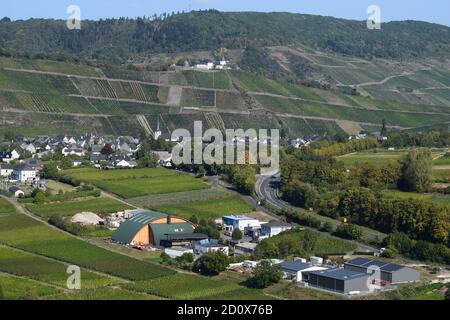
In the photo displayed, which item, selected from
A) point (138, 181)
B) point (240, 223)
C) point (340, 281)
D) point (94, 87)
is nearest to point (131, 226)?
point (240, 223)

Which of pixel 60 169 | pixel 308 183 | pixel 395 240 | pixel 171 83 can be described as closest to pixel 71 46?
pixel 171 83

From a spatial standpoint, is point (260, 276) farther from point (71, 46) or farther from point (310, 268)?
point (71, 46)

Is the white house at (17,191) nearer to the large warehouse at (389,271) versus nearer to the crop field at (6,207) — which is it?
the crop field at (6,207)

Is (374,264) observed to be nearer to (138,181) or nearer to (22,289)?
(22,289)

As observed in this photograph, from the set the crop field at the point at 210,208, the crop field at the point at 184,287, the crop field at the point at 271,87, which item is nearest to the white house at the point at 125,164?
the crop field at the point at 210,208

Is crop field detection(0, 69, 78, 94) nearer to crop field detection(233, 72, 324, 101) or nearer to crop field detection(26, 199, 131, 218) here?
crop field detection(233, 72, 324, 101)

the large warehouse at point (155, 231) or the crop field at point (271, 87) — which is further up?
the crop field at point (271, 87)
